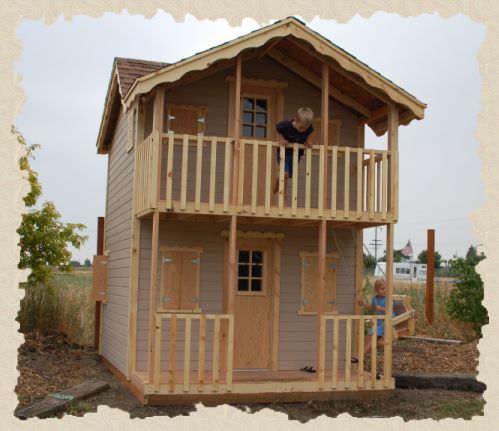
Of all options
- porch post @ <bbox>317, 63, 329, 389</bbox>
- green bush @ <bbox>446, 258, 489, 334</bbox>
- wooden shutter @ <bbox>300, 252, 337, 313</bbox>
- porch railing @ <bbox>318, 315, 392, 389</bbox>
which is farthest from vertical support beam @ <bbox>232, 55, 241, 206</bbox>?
green bush @ <bbox>446, 258, 489, 334</bbox>

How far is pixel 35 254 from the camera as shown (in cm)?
1728

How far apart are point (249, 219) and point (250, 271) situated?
151cm

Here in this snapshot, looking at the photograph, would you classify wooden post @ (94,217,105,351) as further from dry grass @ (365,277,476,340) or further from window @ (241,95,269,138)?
dry grass @ (365,277,476,340)

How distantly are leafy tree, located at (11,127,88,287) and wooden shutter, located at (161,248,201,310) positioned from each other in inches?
238

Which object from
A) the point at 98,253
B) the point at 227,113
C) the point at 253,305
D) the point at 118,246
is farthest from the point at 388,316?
the point at 98,253

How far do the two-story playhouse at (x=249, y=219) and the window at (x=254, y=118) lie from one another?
2cm

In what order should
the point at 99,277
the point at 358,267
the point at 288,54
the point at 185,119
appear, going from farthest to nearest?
the point at 99,277, the point at 358,267, the point at 288,54, the point at 185,119

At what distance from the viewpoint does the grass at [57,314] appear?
57.6 feet

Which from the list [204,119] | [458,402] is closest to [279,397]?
[458,402]

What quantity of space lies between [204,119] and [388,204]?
3.57 meters

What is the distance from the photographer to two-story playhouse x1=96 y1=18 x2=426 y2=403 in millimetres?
10906

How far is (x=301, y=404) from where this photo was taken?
11047 mm

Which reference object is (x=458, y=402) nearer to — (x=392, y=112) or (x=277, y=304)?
(x=277, y=304)

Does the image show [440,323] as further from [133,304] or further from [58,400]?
[58,400]
